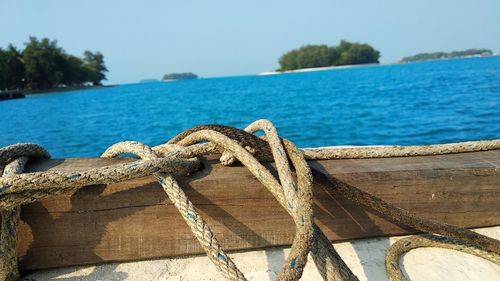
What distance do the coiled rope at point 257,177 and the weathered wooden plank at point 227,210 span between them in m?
0.07

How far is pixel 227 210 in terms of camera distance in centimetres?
133

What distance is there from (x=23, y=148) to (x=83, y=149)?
10443 mm

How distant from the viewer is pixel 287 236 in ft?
4.57

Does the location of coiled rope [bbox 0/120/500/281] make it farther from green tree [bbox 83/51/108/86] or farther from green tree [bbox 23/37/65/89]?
green tree [bbox 83/51/108/86]

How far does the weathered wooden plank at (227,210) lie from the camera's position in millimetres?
1262

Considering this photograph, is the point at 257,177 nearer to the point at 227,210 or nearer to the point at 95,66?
the point at 227,210

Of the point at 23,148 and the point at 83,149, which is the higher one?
the point at 23,148

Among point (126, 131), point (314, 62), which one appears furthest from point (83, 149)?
point (314, 62)

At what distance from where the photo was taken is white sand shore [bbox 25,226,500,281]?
1.24m

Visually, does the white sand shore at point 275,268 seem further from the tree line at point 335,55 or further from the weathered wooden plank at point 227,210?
the tree line at point 335,55

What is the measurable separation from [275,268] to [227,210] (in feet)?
0.88

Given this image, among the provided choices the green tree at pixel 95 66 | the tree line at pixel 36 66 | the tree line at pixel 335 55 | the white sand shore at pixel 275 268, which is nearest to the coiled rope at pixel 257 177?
the white sand shore at pixel 275 268

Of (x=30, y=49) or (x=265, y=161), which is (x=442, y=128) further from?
(x=30, y=49)

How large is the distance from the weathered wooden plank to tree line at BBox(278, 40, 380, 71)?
364 feet
